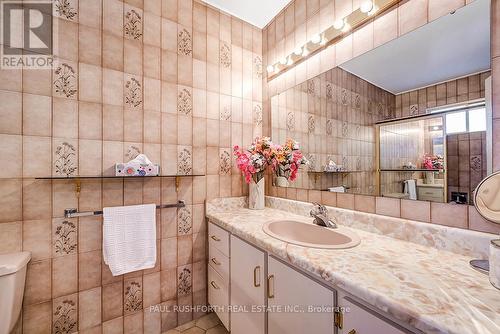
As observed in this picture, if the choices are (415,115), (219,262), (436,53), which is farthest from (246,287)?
(436,53)

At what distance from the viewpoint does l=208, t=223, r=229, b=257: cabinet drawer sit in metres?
1.33

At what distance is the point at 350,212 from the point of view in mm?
1175

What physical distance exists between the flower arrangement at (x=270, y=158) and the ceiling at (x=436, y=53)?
0.66 meters

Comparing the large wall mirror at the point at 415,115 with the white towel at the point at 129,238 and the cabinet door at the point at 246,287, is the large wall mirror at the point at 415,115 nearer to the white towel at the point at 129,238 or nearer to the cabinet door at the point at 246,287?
the cabinet door at the point at 246,287

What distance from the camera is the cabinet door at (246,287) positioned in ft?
→ 3.30

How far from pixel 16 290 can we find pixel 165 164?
0.93 m

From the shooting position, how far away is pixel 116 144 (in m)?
1.32

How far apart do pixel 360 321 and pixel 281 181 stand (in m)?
1.18

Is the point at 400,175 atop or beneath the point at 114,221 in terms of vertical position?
atop

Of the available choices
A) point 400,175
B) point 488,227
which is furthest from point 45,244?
point 488,227

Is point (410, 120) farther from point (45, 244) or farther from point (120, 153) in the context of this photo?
point (45, 244)

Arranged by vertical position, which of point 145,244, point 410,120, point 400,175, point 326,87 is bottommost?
point 145,244

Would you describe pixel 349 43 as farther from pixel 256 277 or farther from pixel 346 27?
pixel 256 277

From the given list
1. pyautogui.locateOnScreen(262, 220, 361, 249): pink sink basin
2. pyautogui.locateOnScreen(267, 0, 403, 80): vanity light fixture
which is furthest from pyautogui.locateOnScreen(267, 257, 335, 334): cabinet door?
pyautogui.locateOnScreen(267, 0, 403, 80): vanity light fixture
